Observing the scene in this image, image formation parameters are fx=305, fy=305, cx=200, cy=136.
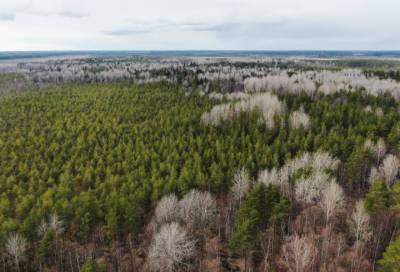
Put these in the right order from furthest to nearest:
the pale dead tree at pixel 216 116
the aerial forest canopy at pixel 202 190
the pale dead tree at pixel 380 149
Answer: the pale dead tree at pixel 216 116 → the pale dead tree at pixel 380 149 → the aerial forest canopy at pixel 202 190

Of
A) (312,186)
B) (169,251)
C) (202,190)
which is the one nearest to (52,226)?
(169,251)

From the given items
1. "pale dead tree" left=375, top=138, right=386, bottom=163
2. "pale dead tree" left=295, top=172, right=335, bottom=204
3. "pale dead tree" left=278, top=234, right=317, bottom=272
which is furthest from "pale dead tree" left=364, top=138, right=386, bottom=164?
"pale dead tree" left=278, top=234, right=317, bottom=272

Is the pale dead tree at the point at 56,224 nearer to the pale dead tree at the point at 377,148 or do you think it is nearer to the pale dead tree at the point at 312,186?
the pale dead tree at the point at 312,186

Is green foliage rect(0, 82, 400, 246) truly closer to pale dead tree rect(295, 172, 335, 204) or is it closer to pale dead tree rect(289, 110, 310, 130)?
pale dead tree rect(289, 110, 310, 130)

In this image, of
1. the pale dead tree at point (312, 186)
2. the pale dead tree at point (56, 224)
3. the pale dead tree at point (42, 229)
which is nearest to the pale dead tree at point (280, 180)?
the pale dead tree at point (312, 186)

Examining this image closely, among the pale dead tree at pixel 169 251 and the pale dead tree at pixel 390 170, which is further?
the pale dead tree at pixel 390 170

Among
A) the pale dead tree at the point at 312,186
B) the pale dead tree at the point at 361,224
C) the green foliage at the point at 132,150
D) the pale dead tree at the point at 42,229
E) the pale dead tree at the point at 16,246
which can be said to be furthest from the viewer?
the pale dead tree at the point at 312,186

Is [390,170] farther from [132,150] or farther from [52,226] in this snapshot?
[52,226]
